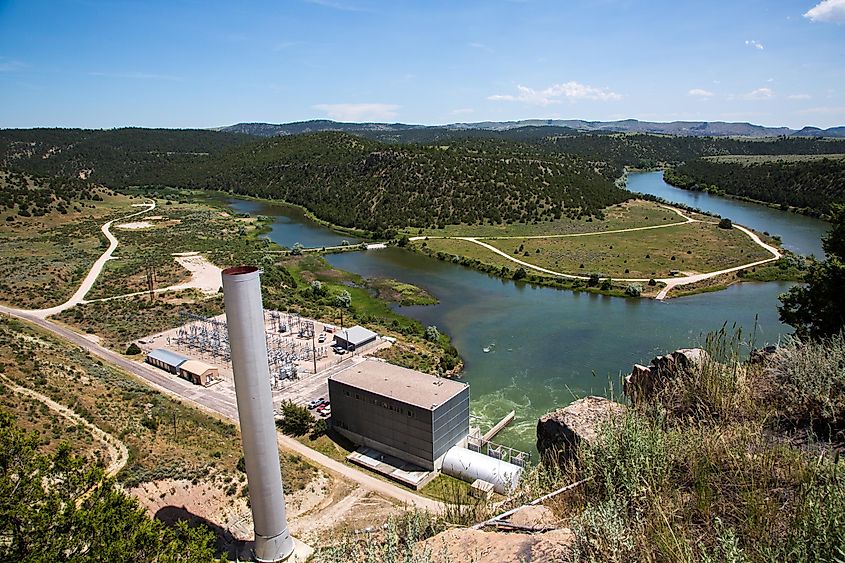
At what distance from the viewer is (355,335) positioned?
132 feet

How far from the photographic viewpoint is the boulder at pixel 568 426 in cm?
1035

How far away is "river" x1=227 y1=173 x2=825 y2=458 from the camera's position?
33969 mm

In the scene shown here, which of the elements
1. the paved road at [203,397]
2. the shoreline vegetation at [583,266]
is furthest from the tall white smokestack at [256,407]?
the shoreline vegetation at [583,266]

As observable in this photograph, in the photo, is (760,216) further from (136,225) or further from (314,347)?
(136,225)

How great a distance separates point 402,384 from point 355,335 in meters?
12.7

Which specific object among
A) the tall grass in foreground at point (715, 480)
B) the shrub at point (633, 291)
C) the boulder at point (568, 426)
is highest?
the tall grass in foreground at point (715, 480)

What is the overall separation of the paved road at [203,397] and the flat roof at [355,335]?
9.85m

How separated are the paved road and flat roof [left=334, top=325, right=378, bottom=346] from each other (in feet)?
32.3

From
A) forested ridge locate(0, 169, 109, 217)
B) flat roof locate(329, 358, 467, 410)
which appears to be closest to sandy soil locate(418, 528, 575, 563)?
flat roof locate(329, 358, 467, 410)

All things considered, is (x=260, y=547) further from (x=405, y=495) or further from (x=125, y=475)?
(x=405, y=495)

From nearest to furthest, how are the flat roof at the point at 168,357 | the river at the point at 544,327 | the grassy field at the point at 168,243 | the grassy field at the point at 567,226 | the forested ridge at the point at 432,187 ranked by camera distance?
the river at the point at 544,327
the flat roof at the point at 168,357
the grassy field at the point at 168,243
the grassy field at the point at 567,226
the forested ridge at the point at 432,187

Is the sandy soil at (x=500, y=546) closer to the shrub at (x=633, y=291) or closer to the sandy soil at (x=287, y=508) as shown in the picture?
the sandy soil at (x=287, y=508)

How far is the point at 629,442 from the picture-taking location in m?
6.70

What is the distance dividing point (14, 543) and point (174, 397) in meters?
21.2
